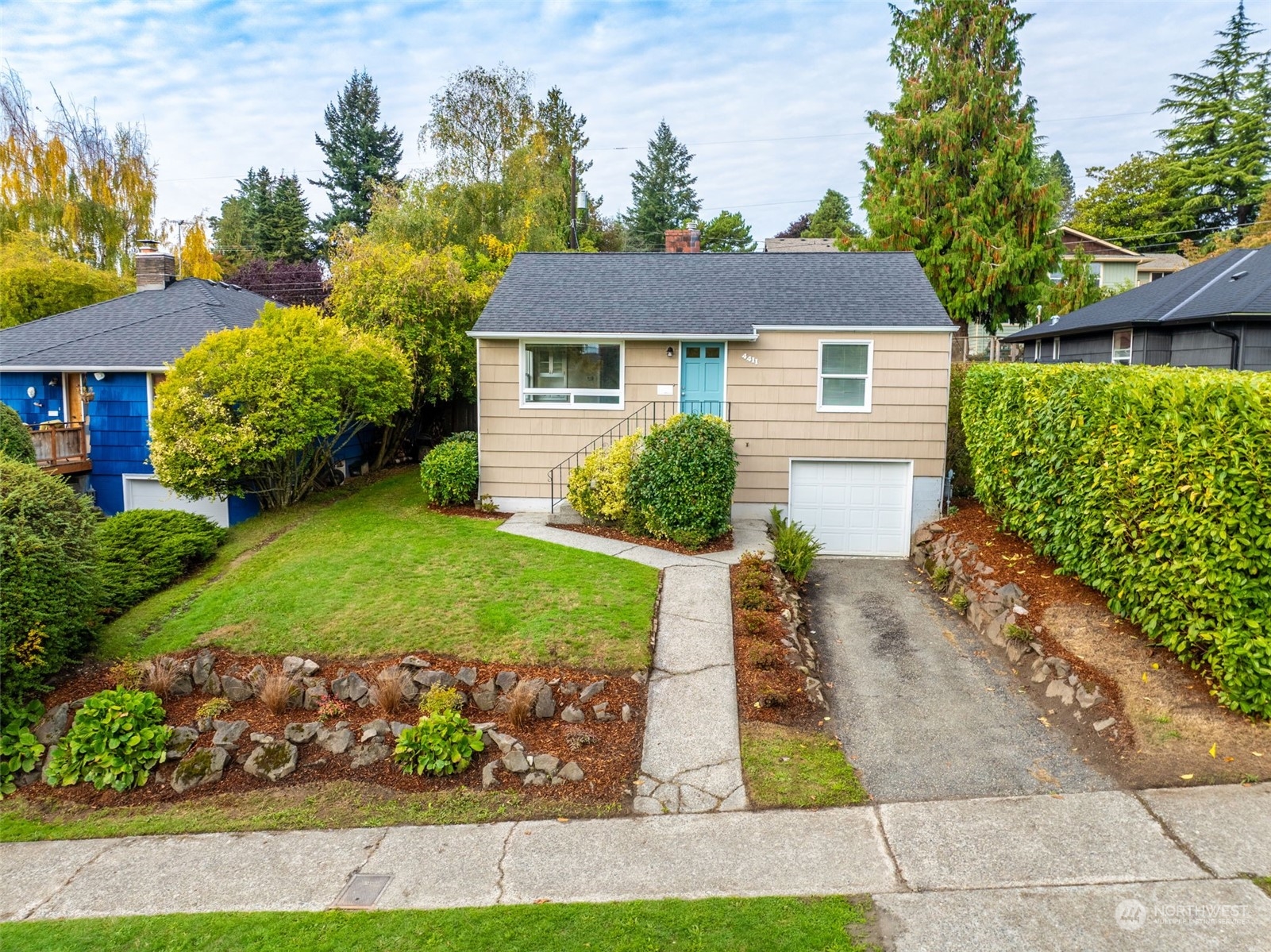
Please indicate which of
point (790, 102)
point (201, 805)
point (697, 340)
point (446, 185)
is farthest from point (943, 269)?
point (201, 805)

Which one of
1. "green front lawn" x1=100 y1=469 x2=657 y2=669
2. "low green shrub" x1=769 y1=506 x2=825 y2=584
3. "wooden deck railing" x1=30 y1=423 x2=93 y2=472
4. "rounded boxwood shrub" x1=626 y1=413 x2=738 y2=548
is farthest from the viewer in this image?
"wooden deck railing" x1=30 y1=423 x2=93 y2=472

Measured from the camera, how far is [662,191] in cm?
5319

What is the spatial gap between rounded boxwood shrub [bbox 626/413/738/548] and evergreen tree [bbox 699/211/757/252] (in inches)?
1596

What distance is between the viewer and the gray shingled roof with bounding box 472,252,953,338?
13.2m

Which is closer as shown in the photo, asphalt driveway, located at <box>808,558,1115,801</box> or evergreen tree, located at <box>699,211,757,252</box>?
asphalt driveway, located at <box>808,558,1115,801</box>

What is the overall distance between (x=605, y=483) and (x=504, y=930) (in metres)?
8.31

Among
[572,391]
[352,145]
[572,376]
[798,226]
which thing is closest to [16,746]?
[572,391]

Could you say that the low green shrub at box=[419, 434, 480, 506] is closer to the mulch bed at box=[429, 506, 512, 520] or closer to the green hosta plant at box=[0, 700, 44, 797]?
the mulch bed at box=[429, 506, 512, 520]

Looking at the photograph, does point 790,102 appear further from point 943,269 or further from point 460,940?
point 460,940

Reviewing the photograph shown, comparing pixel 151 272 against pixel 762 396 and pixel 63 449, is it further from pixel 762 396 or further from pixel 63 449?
pixel 762 396

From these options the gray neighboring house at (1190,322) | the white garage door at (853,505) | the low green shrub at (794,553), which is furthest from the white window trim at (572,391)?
the gray neighboring house at (1190,322)

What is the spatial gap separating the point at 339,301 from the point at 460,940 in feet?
48.6

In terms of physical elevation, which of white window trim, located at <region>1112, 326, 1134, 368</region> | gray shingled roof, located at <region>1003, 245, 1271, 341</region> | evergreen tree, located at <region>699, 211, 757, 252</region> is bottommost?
white window trim, located at <region>1112, 326, 1134, 368</region>

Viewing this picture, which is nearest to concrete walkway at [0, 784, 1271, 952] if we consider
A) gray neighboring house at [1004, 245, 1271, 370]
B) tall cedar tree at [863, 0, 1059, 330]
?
gray neighboring house at [1004, 245, 1271, 370]
